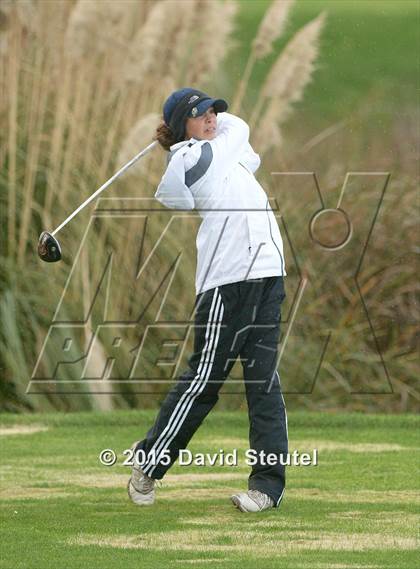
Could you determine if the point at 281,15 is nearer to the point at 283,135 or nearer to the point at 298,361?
the point at 283,135

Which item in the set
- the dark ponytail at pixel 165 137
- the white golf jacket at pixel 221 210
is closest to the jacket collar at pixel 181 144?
the white golf jacket at pixel 221 210

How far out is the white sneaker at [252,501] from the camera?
220 inches

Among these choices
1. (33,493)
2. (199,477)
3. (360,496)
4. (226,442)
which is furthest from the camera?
(226,442)

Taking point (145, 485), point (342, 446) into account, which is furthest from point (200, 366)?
point (342, 446)

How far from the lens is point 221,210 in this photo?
18.3 feet

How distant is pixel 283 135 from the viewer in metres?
10.8

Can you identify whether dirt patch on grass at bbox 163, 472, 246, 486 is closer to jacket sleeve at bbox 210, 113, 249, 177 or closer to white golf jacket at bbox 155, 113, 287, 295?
white golf jacket at bbox 155, 113, 287, 295

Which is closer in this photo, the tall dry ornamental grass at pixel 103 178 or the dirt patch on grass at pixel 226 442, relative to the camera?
the dirt patch on grass at pixel 226 442

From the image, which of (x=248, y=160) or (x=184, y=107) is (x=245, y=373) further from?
(x=184, y=107)

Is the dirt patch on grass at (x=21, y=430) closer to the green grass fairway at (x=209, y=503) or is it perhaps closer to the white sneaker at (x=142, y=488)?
the green grass fairway at (x=209, y=503)

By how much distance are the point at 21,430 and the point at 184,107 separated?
274cm

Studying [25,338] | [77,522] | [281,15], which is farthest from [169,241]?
[77,522]

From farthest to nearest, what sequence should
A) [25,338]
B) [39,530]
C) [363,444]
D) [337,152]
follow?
[337,152] < [25,338] < [363,444] < [39,530]

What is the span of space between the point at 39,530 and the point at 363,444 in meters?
2.61
